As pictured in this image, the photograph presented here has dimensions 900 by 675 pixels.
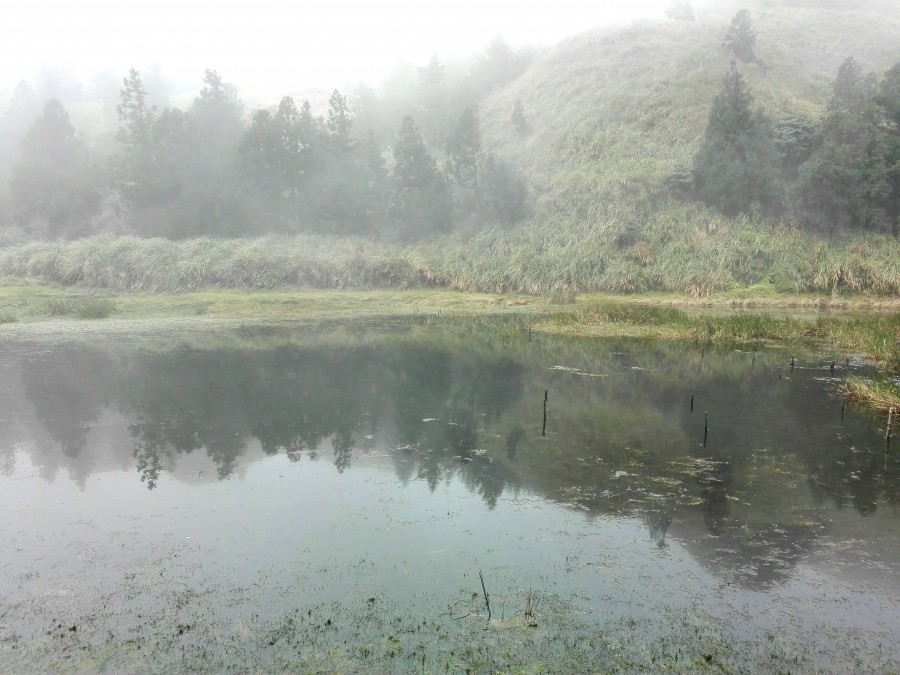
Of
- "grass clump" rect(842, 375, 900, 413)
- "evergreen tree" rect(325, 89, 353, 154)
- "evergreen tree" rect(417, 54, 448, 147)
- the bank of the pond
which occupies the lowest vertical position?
the bank of the pond

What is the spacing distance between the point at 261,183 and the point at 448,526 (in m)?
58.9

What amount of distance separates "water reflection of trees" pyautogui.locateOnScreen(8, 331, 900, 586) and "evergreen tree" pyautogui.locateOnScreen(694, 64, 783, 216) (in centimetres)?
3159

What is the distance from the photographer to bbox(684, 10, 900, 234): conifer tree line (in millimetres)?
47281

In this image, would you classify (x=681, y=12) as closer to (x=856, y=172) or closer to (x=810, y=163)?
(x=810, y=163)

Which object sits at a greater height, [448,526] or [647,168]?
[647,168]

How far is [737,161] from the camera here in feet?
169

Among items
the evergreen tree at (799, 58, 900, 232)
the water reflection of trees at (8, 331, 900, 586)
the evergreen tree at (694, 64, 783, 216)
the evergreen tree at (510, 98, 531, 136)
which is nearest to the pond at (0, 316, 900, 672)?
the water reflection of trees at (8, 331, 900, 586)

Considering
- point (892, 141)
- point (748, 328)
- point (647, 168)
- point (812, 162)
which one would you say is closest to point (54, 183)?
point (647, 168)

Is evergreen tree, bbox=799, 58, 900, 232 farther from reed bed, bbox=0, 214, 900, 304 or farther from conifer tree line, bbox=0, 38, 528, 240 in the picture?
conifer tree line, bbox=0, 38, 528, 240

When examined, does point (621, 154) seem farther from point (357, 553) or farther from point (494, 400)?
point (357, 553)

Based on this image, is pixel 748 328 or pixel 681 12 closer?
pixel 748 328

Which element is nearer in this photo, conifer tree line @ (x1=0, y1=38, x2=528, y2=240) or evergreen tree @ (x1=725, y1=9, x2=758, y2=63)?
conifer tree line @ (x1=0, y1=38, x2=528, y2=240)

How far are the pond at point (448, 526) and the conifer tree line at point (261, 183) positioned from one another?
1693 inches

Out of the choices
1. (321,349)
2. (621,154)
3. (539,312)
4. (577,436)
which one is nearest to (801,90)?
(621,154)
